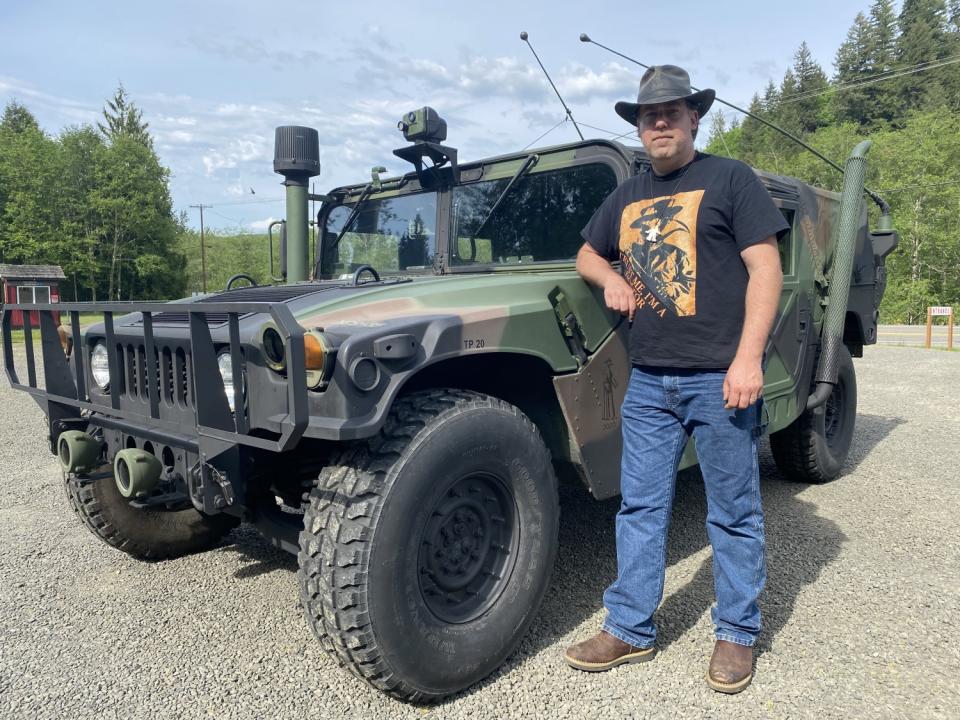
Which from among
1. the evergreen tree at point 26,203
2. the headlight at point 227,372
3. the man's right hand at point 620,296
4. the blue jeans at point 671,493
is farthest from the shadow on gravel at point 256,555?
the evergreen tree at point 26,203

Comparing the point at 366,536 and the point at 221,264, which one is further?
the point at 221,264

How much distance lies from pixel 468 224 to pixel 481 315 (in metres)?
1.33

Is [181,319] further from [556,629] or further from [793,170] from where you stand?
[793,170]

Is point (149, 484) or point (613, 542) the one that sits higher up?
point (149, 484)

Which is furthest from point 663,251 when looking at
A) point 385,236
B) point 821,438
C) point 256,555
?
point 821,438

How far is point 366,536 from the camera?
2.05 m

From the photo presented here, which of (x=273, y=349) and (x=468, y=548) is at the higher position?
(x=273, y=349)

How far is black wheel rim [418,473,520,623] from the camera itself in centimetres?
230

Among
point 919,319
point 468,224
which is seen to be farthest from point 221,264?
point 468,224

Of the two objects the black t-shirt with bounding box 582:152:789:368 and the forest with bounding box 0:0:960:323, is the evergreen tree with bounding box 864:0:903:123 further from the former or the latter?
the black t-shirt with bounding box 582:152:789:368

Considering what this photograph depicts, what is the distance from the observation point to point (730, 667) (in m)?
2.36

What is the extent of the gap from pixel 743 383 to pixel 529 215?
1.52 m

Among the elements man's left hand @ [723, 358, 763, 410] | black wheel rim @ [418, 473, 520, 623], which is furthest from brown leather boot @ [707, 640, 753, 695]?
man's left hand @ [723, 358, 763, 410]

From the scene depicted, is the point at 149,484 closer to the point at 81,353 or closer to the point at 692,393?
the point at 81,353
